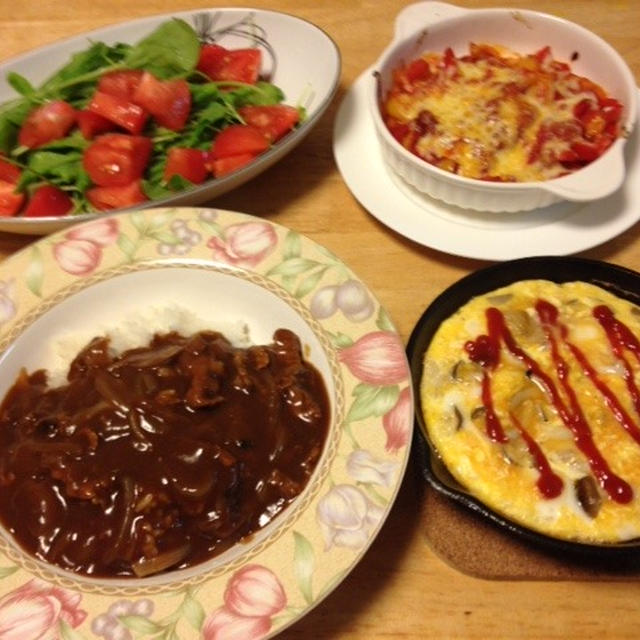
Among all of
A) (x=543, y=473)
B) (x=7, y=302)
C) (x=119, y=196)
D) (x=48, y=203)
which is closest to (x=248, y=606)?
(x=543, y=473)

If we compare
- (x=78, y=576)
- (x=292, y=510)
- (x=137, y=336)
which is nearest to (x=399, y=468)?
(x=292, y=510)

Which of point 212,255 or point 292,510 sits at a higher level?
point 212,255

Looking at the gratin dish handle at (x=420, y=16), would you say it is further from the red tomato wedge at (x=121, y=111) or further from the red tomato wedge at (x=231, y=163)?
the red tomato wedge at (x=121, y=111)

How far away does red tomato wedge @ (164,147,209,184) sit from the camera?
2.10 meters

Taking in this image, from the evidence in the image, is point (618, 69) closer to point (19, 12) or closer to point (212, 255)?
point (212, 255)

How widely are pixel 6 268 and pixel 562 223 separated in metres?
1.54

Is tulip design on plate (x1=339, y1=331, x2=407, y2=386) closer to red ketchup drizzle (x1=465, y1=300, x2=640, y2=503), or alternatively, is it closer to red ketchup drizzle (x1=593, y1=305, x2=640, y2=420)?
red ketchup drizzle (x1=465, y1=300, x2=640, y2=503)

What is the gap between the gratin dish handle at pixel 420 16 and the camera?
226 cm

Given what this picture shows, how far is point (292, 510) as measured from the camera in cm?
145

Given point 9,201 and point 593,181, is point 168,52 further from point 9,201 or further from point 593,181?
point 593,181

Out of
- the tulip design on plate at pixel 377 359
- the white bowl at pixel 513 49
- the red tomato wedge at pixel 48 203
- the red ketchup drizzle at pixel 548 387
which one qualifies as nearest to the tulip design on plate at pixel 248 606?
the tulip design on plate at pixel 377 359

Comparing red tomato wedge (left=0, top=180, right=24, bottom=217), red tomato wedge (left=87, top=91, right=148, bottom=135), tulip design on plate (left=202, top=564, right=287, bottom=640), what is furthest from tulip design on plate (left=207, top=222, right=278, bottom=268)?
tulip design on plate (left=202, top=564, right=287, bottom=640)

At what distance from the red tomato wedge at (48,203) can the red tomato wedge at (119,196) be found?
104 mm

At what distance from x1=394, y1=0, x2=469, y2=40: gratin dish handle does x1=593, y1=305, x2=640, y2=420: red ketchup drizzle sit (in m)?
1.09
